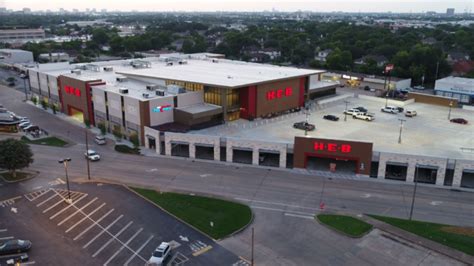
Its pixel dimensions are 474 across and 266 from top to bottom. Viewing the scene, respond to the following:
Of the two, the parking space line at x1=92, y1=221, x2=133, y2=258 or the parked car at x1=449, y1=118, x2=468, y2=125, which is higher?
the parked car at x1=449, y1=118, x2=468, y2=125

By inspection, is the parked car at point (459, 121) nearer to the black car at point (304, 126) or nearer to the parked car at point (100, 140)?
the black car at point (304, 126)

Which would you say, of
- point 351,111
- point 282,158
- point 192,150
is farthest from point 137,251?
point 351,111

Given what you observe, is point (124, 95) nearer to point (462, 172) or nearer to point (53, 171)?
point (53, 171)

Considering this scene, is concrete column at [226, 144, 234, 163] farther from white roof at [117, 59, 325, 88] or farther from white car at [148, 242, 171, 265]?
white car at [148, 242, 171, 265]

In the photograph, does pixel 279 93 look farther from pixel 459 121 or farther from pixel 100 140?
pixel 100 140

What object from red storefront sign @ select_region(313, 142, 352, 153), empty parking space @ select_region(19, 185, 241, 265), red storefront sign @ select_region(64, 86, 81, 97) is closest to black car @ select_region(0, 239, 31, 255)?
empty parking space @ select_region(19, 185, 241, 265)

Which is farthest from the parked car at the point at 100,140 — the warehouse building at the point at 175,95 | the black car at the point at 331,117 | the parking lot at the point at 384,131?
the black car at the point at 331,117
